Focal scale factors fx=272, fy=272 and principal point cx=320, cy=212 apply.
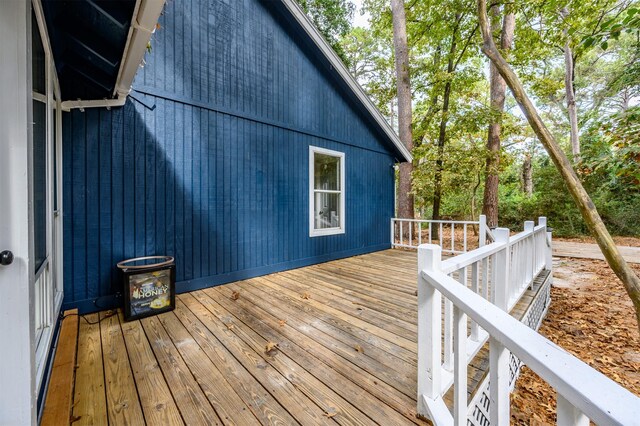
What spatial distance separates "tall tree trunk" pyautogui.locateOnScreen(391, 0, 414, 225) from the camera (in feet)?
23.8

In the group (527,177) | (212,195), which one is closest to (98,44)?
(212,195)

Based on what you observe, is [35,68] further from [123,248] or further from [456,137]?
[456,137]

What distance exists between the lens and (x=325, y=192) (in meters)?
5.22

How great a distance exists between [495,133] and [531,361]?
8418mm

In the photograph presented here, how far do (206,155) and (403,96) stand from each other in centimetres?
605

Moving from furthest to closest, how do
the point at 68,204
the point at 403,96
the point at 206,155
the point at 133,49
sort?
1. the point at 403,96
2. the point at 206,155
3. the point at 68,204
4. the point at 133,49

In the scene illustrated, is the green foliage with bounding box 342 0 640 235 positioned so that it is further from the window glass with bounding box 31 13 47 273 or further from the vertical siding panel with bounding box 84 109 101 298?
the vertical siding panel with bounding box 84 109 101 298

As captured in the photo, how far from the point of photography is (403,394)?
1587 millimetres

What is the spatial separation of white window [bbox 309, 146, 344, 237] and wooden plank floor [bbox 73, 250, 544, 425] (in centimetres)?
205

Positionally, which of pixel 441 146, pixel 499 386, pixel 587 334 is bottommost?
pixel 587 334

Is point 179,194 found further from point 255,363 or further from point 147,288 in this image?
point 255,363

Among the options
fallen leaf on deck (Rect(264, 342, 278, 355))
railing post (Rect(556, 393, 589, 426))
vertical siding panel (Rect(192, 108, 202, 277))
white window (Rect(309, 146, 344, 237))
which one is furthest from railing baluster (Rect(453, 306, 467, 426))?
white window (Rect(309, 146, 344, 237))

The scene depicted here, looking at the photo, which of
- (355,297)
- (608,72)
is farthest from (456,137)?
(608,72)

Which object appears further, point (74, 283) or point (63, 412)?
point (74, 283)
